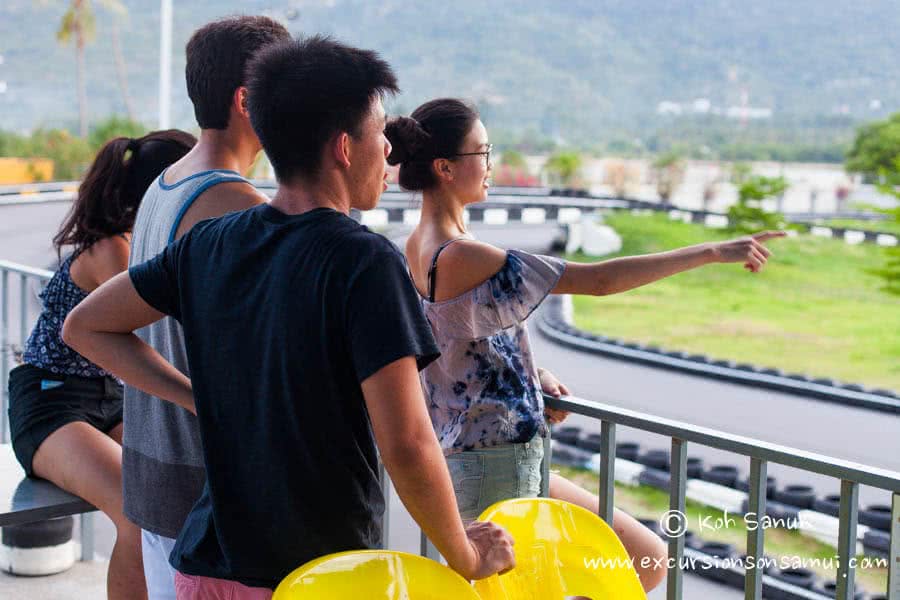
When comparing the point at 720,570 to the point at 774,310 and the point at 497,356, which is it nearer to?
the point at 497,356

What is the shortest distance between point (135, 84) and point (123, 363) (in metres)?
90.5

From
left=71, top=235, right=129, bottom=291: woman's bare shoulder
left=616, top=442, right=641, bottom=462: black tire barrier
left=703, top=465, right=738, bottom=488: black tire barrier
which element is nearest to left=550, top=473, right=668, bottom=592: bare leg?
left=71, top=235, right=129, bottom=291: woman's bare shoulder

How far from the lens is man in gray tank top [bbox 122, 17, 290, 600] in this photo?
1463 mm

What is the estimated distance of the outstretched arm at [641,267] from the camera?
1.67 m

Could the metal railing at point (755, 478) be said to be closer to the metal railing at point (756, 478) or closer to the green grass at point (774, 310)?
the metal railing at point (756, 478)

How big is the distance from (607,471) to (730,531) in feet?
16.6

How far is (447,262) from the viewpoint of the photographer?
1742 mm

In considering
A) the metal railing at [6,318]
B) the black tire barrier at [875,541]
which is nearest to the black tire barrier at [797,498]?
the black tire barrier at [875,541]

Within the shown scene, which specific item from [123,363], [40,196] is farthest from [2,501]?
[40,196]

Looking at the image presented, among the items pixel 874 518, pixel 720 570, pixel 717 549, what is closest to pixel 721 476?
pixel 874 518

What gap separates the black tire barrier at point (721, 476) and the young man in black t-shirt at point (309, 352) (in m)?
5.77

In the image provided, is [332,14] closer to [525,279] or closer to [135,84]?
[135,84]

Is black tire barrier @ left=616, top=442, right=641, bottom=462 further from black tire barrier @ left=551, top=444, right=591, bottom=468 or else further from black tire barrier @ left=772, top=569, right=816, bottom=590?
black tire barrier @ left=772, top=569, right=816, bottom=590

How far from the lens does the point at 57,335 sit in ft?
6.73
